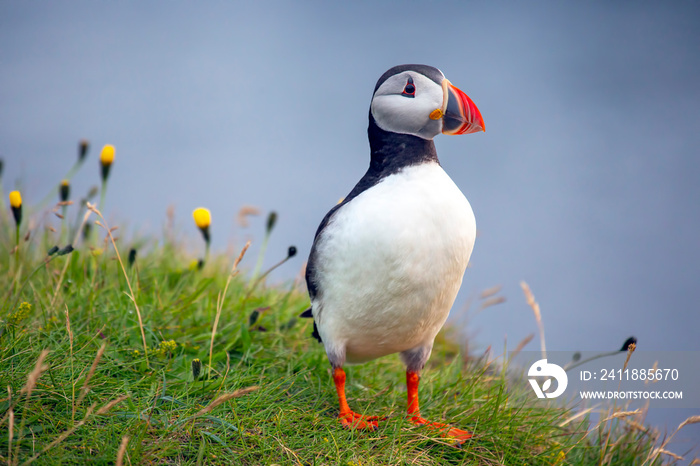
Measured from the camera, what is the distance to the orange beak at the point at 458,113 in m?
3.11

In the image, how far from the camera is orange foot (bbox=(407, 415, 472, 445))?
3295mm

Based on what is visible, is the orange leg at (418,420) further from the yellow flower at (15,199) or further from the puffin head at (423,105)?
the yellow flower at (15,199)

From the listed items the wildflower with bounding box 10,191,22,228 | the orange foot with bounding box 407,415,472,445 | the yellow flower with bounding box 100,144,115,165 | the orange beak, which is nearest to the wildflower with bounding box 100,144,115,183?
the yellow flower with bounding box 100,144,115,165

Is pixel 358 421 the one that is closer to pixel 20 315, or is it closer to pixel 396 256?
pixel 396 256

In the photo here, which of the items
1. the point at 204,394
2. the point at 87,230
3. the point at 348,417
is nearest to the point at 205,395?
the point at 204,394

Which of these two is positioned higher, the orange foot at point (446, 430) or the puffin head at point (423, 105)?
the puffin head at point (423, 105)

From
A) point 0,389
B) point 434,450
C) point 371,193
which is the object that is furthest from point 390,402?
point 0,389

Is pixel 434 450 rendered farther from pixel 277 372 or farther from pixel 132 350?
pixel 132 350

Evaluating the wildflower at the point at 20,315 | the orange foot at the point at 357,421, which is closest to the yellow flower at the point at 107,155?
the wildflower at the point at 20,315

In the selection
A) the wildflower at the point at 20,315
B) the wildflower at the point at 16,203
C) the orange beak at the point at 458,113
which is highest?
the orange beak at the point at 458,113

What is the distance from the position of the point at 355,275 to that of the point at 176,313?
1669mm

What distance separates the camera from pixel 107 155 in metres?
4.15

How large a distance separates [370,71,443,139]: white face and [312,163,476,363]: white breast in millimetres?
213

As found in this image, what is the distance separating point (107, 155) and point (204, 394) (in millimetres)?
1809
